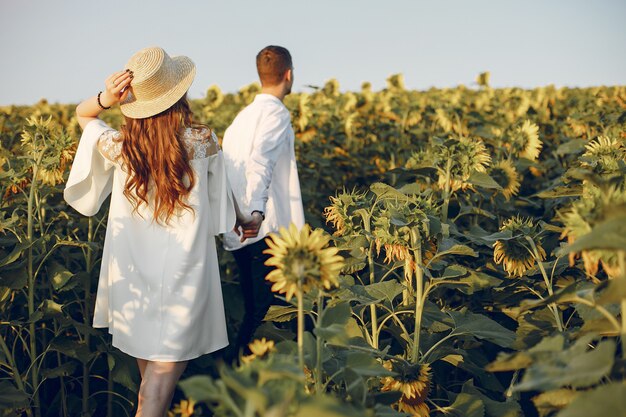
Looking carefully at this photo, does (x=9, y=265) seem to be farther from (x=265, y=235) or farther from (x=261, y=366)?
(x=261, y=366)

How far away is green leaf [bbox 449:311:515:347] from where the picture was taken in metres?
2.16

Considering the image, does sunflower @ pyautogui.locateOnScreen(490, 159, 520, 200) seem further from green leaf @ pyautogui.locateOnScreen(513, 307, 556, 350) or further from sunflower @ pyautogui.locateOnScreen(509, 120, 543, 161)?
green leaf @ pyautogui.locateOnScreen(513, 307, 556, 350)

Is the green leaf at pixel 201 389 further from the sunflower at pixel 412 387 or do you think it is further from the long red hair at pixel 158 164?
the long red hair at pixel 158 164

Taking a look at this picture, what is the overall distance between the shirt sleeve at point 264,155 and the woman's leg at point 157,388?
95 cm

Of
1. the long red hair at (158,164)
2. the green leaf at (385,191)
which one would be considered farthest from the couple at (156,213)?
the green leaf at (385,191)

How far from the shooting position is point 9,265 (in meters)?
2.60

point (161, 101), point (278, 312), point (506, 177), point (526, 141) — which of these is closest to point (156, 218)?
point (161, 101)

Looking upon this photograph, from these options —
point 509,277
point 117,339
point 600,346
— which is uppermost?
point 600,346

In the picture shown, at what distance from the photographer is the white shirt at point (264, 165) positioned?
3211 mm

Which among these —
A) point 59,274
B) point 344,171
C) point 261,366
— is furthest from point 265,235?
point 344,171

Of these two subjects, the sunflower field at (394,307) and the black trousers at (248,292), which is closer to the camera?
the sunflower field at (394,307)

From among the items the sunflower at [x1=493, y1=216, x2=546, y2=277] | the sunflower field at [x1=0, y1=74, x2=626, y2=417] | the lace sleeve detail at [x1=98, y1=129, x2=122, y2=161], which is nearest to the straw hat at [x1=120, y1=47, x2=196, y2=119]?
the lace sleeve detail at [x1=98, y1=129, x2=122, y2=161]

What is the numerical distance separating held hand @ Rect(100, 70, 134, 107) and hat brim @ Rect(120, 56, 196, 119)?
0.08 ft

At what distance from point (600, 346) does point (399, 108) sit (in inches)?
261
